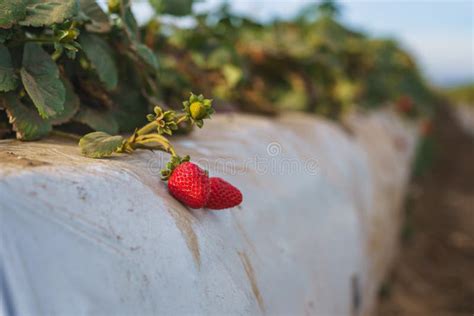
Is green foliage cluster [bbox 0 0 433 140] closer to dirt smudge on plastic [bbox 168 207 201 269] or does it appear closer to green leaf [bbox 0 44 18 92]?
green leaf [bbox 0 44 18 92]

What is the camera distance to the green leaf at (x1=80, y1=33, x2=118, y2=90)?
1.62 metres

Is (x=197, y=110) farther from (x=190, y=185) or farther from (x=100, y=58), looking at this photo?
(x=100, y=58)

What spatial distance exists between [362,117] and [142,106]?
2884 millimetres

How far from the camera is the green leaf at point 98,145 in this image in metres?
1.26

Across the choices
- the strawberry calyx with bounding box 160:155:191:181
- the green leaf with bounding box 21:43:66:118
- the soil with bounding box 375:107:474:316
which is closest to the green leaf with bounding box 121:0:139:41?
the green leaf with bounding box 21:43:66:118

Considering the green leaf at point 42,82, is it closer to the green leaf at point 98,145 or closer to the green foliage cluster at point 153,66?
the green foliage cluster at point 153,66

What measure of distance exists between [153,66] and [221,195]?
0.60 m

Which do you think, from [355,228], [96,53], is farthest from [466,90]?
[96,53]

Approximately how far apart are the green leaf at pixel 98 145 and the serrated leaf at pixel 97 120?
310 mm

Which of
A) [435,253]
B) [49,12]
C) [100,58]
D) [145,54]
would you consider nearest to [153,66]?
[145,54]

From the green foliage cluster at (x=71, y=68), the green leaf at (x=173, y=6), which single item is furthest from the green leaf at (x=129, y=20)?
the green leaf at (x=173, y=6)

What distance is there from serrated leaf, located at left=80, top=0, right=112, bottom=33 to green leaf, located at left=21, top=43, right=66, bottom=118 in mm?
233

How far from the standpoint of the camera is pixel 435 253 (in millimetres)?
4887

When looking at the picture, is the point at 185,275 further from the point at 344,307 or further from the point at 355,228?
the point at 355,228
